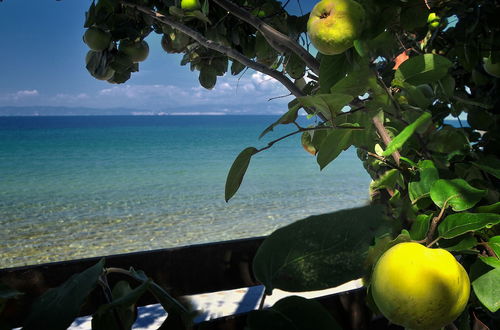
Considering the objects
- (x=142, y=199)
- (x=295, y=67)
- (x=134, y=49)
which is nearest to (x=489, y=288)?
(x=295, y=67)

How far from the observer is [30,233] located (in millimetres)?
7211

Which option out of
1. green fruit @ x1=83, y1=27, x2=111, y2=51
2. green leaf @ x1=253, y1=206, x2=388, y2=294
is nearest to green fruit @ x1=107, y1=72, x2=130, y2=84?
green fruit @ x1=83, y1=27, x2=111, y2=51

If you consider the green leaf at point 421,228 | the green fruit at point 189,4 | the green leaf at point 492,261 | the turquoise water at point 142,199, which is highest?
the green fruit at point 189,4

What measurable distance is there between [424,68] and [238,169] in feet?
0.67

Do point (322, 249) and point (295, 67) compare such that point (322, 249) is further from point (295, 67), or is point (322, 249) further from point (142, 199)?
point (142, 199)

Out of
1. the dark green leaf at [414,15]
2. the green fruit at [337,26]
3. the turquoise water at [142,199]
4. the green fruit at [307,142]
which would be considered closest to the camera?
the green fruit at [337,26]

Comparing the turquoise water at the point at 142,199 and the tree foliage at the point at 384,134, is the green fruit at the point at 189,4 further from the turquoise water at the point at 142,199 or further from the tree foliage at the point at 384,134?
the turquoise water at the point at 142,199

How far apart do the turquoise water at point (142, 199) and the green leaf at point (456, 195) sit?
20.3ft

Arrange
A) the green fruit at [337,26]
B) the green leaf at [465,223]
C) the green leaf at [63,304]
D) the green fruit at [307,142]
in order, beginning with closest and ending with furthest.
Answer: the green leaf at [63,304]
the green leaf at [465,223]
the green fruit at [337,26]
the green fruit at [307,142]

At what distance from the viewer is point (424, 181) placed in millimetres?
432

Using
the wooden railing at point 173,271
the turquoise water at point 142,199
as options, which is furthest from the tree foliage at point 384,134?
the turquoise water at point 142,199

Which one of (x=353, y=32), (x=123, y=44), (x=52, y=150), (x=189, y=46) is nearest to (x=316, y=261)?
(x=353, y=32)

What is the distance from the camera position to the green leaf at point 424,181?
0.43 metres

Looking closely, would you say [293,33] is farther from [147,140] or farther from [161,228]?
[147,140]
